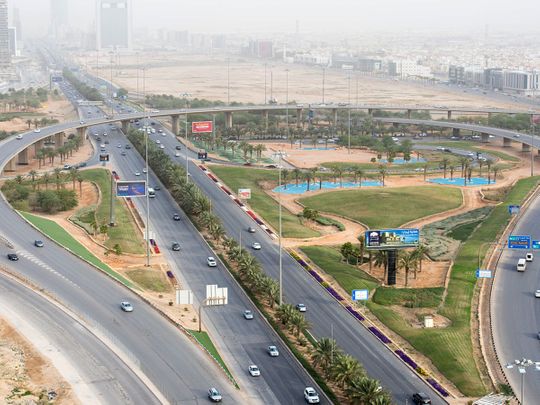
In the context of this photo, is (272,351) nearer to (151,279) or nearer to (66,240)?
(151,279)

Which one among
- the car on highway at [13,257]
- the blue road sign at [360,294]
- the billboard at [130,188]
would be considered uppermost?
the billboard at [130,188]

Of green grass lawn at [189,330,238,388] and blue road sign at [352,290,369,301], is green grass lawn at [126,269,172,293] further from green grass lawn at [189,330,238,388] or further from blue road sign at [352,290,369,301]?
blue road sign at [352,290,369,301]

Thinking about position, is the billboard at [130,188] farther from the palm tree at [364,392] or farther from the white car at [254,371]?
the palm tree at [364,392]

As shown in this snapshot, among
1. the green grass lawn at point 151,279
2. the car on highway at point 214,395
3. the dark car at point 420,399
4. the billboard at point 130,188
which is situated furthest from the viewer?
the billboard at point 130,188

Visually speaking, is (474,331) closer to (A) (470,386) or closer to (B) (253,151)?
(A) (470,386)

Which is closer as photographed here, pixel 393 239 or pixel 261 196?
pixel 393 239

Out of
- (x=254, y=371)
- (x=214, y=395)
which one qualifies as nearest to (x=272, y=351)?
(x=254, y=371)

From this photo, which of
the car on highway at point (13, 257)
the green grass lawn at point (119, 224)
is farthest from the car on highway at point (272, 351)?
the green grass lawn at point (119, 224)
